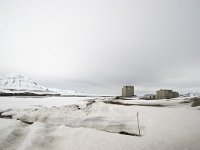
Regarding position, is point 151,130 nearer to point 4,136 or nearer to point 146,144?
point 146,144

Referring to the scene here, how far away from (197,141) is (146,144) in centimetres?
237

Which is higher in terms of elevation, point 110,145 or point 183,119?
point 183,119

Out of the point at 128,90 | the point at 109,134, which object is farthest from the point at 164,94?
the point at 109,134

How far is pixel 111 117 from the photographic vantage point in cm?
1163

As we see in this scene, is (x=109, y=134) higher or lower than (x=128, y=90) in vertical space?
lower

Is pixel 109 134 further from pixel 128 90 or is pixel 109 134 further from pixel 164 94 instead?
pixel 128 90

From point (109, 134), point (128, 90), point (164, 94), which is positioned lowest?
point (109, 134)

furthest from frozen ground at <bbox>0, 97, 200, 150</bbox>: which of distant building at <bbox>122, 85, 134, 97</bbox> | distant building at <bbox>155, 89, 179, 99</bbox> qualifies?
distant building at <bbox>122, 85, 134, 97</bbox>

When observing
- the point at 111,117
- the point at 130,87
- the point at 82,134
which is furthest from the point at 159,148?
the point at 130,87

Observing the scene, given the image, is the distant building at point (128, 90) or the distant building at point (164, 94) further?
the distant building at point (128, 90)

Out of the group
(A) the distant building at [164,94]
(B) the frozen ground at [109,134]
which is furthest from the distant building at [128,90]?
(B) the frozen ground at [109,134]

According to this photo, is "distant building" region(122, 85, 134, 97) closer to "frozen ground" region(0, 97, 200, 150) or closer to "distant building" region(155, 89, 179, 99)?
"distant building" region(155, 89, 179, 99)

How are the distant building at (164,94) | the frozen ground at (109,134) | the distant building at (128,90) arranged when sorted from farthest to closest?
the distant building at (128,90), the distant building at (164,94), the frozen ground at (109,134)

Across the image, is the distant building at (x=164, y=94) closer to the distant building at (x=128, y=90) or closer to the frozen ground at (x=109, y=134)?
the distant building at (x=128, y=90)
